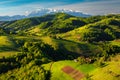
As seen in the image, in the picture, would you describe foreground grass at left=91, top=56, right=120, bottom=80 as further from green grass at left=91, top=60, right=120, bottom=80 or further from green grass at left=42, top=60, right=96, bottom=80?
green grass at left=42, top=60, right=96, bottom=80

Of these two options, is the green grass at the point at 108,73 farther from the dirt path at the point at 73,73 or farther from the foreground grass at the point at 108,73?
the dirt path at the point at 73,73

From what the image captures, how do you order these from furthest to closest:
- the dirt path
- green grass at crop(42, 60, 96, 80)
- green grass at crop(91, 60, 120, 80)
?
green grass at crop(42, 60, 96, 80), the dirt path, green grass at crop(91, 60, 120, 80)

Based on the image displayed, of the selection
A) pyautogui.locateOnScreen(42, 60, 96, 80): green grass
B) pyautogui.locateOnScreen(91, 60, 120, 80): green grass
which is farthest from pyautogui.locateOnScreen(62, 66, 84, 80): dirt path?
pyautogui.locateOnScreen(91, 60, 120, 80): green grass

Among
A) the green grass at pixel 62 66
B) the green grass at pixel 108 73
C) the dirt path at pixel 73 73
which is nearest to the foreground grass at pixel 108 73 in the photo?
the green grass at pixel 108 73

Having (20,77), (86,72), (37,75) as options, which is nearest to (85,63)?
(86,72)

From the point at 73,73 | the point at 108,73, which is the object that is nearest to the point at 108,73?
the point at 108,73

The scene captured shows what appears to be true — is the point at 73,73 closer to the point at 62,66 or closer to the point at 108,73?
the point at 62,66

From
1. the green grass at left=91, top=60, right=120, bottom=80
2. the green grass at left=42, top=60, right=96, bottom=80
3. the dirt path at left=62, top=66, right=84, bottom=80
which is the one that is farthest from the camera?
the green grass at left=42, top=60, right=96, bottom=80

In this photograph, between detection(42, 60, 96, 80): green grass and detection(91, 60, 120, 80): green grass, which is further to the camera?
detection(42, 60, 96, 80): green grass
